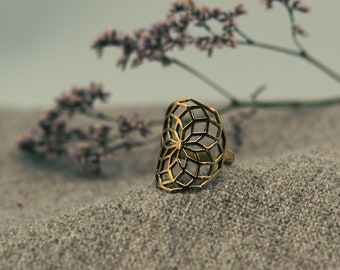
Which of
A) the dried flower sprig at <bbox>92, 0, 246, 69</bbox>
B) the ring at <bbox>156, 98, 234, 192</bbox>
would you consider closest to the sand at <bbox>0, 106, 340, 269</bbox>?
the ring at <bbox>156, 98, 234, 192</bbox>

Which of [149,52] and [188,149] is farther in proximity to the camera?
[149,52]

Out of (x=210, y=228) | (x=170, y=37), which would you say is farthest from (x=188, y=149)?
(x=170, y=37)

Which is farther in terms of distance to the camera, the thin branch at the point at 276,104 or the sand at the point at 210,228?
the thin branch at the point at 276,104

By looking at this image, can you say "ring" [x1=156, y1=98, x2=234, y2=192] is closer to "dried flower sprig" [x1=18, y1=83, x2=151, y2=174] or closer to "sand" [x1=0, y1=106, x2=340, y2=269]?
"sand" [x1=0, y1=106, x2=340, y2=269]

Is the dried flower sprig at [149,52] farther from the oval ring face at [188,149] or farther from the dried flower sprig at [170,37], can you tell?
the oval ring face at [188,149]

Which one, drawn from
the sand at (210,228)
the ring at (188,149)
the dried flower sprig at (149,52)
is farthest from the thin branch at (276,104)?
the ring at (188,149)

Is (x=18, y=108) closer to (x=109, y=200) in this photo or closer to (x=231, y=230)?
(x=109, y=200)

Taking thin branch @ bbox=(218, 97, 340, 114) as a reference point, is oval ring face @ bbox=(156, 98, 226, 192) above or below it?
above

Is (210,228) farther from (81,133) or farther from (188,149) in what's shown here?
(81,133)
